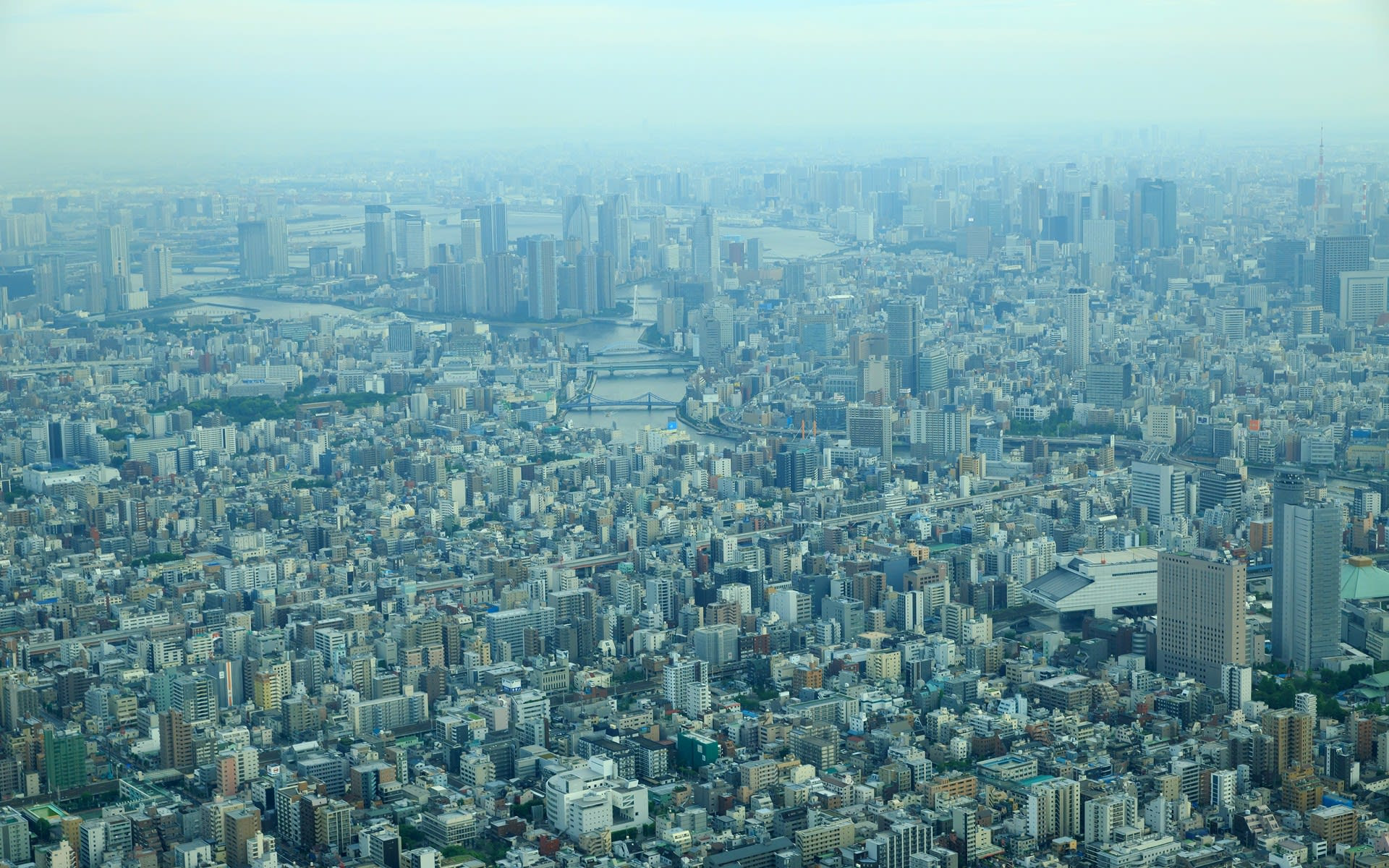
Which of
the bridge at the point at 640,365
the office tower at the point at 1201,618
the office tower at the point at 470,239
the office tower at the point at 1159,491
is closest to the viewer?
the office tower at the point at 1201,618

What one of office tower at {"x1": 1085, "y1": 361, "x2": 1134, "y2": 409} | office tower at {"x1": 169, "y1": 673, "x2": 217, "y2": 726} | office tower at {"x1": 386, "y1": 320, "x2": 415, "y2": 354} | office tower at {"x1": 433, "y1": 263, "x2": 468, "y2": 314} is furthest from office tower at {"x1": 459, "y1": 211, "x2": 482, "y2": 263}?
office tower at {"x1": 169, "y1": 673, "x2": 217, "y2": 726}

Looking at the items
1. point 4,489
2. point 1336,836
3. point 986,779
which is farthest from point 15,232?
point 1336,836

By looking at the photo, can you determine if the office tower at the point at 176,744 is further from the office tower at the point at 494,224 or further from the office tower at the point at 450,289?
the office tower at the point at 494,224

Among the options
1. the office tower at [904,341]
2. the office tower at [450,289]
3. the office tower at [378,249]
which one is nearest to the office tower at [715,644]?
the office tower at [904,341]

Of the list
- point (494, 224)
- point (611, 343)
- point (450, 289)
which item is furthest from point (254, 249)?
point (611, 343)

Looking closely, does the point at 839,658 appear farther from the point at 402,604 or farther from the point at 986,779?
the point at 402,604

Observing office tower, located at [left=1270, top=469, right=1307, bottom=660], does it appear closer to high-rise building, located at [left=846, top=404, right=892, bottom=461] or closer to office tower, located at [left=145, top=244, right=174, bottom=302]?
high-rise building, located at [left=846, top=404, right=892, bottom=461]
